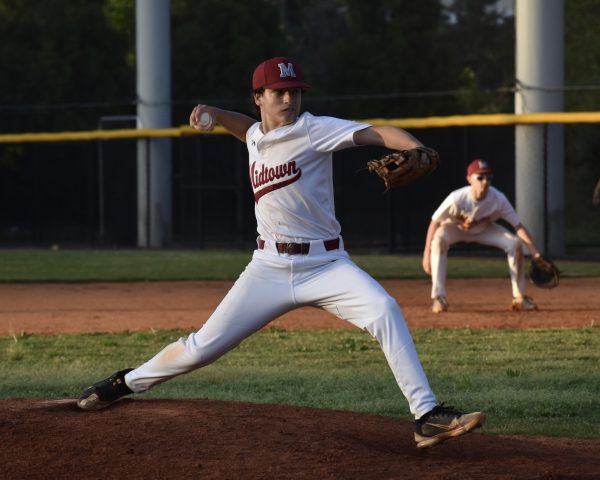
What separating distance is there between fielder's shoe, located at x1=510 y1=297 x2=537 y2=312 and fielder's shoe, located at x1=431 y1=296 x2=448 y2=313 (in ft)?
2.28

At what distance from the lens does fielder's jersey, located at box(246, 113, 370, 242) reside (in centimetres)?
597

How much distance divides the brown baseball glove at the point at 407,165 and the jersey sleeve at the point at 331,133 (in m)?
0.27

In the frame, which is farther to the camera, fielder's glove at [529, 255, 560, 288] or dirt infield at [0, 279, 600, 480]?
fielder's glove at [529, 255, 560, 288]

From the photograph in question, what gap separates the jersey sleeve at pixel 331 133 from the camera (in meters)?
5.82

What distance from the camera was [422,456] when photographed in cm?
578

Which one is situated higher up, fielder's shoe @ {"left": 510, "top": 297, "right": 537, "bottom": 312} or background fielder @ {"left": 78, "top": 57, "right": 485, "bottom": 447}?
background fielder @ {"left": 78, "top": 57, "right": 485, "bottom": 447}

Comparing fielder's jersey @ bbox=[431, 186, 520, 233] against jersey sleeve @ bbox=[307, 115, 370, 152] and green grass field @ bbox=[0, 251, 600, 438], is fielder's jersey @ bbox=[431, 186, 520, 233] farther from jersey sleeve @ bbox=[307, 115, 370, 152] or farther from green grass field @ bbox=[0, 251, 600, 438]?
jersey sleeve @ bbox=[307, 115, 370, 152]

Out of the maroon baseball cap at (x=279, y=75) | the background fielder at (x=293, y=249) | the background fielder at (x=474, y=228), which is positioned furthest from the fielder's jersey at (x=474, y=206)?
the maroon baseball cap at (x=279, y=75)

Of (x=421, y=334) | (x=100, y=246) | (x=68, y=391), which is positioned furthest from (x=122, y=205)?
(x=68, y=391)

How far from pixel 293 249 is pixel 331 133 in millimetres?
561

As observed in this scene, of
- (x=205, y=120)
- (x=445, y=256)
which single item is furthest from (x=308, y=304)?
(x=445, y=256)

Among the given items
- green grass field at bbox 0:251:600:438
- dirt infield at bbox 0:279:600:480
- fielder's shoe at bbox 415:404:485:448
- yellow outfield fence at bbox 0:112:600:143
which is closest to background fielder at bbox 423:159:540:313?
green grass field at bbox 0:251:600:438

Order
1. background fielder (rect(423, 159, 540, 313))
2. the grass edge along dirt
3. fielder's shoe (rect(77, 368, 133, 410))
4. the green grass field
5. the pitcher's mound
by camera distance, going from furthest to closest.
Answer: the grass edge along dirt
background fielder (rect(423, 159, 540, 313))
the green grass field
fielder's shoe (rect(77, 368, 133, 410))
the pitcher's mound

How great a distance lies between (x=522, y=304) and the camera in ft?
42.9
